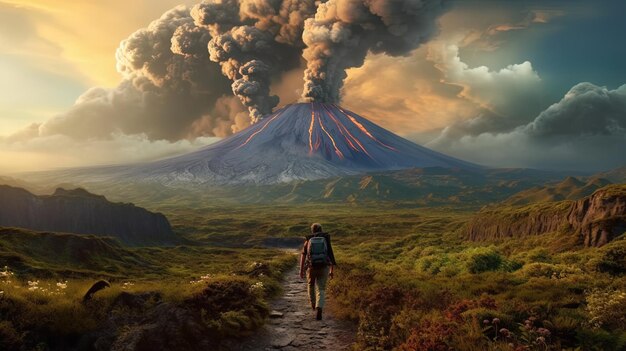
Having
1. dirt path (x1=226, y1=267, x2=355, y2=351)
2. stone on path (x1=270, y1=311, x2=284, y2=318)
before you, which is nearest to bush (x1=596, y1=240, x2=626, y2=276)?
dirt path (x1=226, y1=267, x2=355, y2=351)

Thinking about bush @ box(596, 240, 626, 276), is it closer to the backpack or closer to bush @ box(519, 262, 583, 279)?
bush @ box(519, 262, 583, 279)

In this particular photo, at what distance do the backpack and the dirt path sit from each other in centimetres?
178

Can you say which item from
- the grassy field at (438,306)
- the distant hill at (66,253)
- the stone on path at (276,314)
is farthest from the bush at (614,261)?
the distant hill at (66,253)

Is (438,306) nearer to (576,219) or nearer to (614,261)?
(614,261)

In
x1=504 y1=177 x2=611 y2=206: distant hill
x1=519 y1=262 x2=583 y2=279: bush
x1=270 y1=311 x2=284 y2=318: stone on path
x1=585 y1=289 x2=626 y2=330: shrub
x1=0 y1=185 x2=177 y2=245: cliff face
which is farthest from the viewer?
x1=504 y1=177 x2=611 y2=206: distant hill

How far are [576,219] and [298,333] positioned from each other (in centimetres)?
2367

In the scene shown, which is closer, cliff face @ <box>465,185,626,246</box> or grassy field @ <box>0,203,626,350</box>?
grassy field @ <box>0,203,626,350</box>

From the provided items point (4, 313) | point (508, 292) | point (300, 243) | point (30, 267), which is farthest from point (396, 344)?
point (300, 243)

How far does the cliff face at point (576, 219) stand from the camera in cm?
2145

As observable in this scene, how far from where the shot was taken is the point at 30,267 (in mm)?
28016

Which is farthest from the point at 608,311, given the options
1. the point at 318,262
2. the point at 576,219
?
the point at 576,219

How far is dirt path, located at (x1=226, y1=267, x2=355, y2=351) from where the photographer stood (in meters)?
9.77

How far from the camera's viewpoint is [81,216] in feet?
255

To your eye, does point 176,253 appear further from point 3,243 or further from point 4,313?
point 4,313
